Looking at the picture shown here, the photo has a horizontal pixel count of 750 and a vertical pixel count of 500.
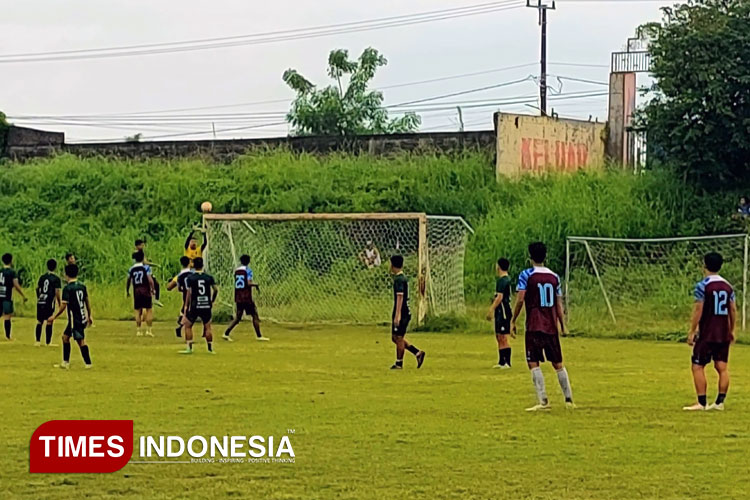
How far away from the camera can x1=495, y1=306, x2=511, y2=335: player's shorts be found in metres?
17.9

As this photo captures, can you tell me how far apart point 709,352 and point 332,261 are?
1756 centimetres

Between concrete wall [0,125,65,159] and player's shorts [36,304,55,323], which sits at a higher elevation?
concrete wall [0,125,65,159]

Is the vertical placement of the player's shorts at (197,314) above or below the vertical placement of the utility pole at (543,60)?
below

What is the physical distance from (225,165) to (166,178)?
2.23 m

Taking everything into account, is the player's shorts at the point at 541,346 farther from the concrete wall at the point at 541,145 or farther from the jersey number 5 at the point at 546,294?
the concrete wall at the point at 541,145

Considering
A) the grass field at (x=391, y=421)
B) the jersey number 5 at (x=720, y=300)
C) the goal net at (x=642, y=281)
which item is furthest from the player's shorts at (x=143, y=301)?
the jersey number 5 at (x=720, y=300)

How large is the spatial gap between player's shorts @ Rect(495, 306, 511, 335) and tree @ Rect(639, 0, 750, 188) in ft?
53.3

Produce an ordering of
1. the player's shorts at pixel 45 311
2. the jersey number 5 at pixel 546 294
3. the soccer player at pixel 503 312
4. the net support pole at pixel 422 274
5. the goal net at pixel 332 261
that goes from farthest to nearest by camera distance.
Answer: the goal net at pixel 332 261 → the net support pole at pixel 422 274 → the player's shorts at pixel 45 311 → the soccer player at pixel 503 312 → the jersey number 5 at pixel 546 294

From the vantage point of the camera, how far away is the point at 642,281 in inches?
1131

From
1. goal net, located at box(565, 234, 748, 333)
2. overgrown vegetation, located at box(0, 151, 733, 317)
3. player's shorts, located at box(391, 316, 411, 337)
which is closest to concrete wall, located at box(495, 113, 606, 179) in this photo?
overgrown vegetation, located at box(0, 151, 733, 317)

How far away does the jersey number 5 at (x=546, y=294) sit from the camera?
42.1 feet

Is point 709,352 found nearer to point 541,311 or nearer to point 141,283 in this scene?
point 541,311

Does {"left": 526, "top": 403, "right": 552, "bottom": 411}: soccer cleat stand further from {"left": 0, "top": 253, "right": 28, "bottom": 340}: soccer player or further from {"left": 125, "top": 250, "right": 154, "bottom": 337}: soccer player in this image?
{"left": 0, "top": 253, "right": 28, "bottom": 340}: soccer player

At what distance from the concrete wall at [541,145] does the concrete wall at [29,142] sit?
17955 mm
